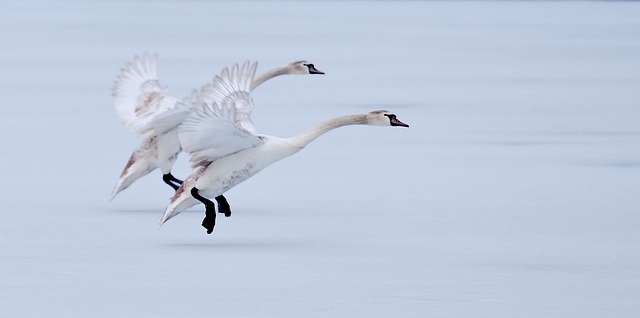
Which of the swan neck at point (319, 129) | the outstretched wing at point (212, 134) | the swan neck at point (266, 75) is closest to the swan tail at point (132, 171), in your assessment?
the swan neck at point (266, 75)

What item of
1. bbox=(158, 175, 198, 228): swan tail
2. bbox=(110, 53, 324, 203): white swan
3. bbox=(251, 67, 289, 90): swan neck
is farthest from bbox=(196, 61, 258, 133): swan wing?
bbox=(158, 175, 198, 228): swan tail

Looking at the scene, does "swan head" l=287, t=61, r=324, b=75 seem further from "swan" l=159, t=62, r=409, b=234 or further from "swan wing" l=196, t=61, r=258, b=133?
"swan" l=159, t=62, r=409, b=234

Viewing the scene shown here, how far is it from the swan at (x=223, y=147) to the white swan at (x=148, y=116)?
0.71m

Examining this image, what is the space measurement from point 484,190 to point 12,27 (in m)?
18.3

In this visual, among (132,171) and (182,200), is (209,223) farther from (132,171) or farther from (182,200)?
(132,171)

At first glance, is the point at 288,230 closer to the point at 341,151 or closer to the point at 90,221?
the point at 90,221

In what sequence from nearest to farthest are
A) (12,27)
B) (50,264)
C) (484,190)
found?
(50,264)
(484,190)
(12,27)

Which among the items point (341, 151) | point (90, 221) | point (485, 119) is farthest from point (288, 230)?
point (485, 119)

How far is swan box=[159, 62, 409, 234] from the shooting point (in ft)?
22.0

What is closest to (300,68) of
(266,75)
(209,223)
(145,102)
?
(266,75)

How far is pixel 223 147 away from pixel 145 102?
1.60 metres

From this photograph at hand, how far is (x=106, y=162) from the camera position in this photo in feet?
32.1

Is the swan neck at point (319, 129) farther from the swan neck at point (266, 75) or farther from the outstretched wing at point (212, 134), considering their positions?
the swan neck at point (266, 75)

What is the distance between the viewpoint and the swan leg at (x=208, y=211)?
6.82m
